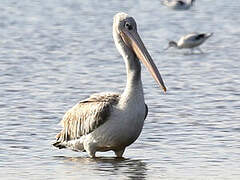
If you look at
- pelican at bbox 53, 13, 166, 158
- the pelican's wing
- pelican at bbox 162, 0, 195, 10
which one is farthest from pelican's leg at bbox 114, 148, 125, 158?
pelican at bbox 162, 0, 195, 10

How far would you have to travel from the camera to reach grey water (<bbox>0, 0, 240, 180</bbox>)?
781 cm

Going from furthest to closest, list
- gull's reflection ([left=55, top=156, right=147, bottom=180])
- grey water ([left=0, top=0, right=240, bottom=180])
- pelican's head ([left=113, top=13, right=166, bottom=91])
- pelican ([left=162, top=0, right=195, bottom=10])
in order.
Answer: pelican ([left=162, top=0, right=195, bottom=10]) < pelican's head ([left=113, top=13, right=166, bottom=91]) < grey water ([left=0, top=0, right=240, bottom=180]) < gull's reflection ([left=55, top=156, right=147, bottom=180])

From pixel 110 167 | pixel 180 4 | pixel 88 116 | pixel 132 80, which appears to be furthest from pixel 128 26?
pixel 180 4

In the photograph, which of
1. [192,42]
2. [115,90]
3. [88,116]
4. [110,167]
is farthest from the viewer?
[192,42]

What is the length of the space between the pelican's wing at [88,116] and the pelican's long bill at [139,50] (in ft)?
1.34

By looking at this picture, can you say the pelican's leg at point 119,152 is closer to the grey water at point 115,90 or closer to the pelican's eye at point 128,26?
the grey water at point 115,90

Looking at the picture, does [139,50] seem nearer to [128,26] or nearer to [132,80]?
[128,26]

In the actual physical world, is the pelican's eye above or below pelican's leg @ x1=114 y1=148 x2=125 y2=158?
above

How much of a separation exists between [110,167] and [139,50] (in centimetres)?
113

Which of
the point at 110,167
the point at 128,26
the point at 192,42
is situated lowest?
the point at 192,42

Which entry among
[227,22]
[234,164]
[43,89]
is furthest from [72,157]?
[227,22]

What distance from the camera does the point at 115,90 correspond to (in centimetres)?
1231

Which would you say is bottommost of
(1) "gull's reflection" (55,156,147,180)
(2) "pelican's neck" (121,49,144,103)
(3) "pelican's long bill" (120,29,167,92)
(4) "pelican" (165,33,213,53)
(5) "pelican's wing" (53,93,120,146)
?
(4) "pelican" (165,33,213,53)

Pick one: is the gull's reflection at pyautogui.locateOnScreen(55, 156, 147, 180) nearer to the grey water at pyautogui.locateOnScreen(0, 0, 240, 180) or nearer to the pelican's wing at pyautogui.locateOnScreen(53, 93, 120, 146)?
the grey water at pyautogui.locateOnScreen(0, 0, 240, 180)
